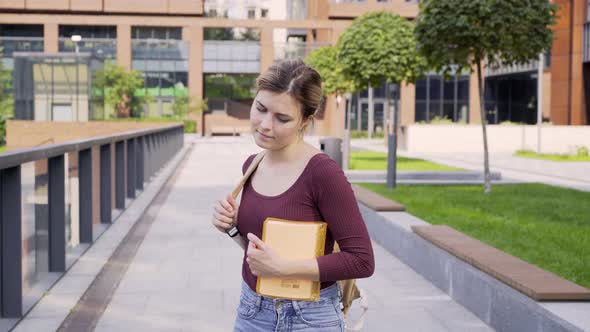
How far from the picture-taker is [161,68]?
220 ft

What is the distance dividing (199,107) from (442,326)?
60268 millimetres

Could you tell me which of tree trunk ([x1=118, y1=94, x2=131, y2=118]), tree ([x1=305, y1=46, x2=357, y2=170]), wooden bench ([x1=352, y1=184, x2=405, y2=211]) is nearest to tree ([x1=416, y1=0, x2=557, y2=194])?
wooden bench ([x1=352, y1=184, x2=405, y2=211])

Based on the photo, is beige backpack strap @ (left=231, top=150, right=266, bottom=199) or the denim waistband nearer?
the denim waistband

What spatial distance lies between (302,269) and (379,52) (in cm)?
2106

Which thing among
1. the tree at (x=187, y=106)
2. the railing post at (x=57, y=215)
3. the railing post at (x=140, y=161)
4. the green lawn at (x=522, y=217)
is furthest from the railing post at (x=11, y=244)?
→ the tree at (x=187, y=106)

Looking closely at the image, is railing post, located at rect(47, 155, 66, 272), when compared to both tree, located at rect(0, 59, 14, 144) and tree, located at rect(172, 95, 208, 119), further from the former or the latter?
tree, located at rect(172, 95, 208, 119)

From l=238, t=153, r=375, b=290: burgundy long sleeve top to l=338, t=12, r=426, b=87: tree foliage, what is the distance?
20.8 metres

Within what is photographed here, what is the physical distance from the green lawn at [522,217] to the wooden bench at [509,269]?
507 mm

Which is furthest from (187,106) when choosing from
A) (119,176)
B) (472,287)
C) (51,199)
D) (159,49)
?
(472,287)

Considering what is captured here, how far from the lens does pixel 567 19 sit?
1759 inches

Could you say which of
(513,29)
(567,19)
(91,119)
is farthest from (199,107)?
(513,29)

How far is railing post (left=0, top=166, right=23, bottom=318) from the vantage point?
17.7ft

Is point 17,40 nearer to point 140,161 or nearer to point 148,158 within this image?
point 148,158

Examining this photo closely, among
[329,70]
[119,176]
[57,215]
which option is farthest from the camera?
[329,70]
